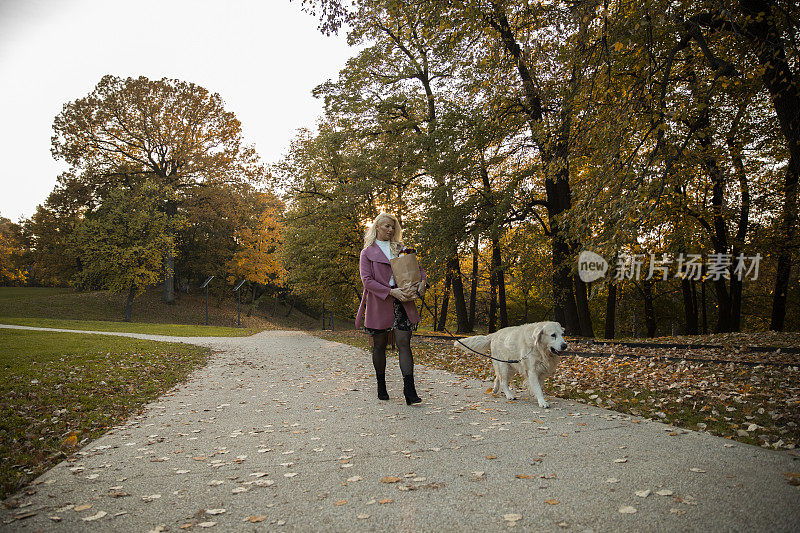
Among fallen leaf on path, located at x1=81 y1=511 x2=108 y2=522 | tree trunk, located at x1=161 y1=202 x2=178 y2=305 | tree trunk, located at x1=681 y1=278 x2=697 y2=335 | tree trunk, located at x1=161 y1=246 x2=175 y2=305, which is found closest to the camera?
fallen leaf on path, located at x1=81 y1=511 x2=108 y2=522

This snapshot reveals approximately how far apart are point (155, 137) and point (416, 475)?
3730cm

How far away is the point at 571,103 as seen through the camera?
9352 mm

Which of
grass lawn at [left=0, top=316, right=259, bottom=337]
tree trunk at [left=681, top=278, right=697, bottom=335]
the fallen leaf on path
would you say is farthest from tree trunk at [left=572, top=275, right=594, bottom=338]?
grass lawn at [left=0, top=316, right=259, bottom=337]

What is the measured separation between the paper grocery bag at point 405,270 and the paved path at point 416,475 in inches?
62.0

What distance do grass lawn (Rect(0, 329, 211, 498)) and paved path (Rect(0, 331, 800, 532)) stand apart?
1.08 ft

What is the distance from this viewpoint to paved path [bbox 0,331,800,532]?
268 cm

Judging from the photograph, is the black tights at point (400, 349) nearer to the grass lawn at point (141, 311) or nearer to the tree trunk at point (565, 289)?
the tree trunk at point (565, 289)

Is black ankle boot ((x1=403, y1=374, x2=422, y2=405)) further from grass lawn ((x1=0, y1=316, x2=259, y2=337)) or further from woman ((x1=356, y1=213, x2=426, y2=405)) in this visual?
grass lawn ((x1=0, y1=316, x2=259, y2=337))

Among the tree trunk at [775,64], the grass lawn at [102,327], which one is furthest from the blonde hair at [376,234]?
the grass lawn at [102,327]

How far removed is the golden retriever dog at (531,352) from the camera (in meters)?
5.41

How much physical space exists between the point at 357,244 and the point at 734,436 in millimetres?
21099

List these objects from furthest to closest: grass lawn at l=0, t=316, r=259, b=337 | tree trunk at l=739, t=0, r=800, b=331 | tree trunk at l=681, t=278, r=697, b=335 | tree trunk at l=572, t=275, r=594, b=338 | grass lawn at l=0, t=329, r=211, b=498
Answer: tree trunk at l=681, t=278, r=697, b=335, grass lawn at l=0, t=316, r=259, b=337, tree trunk at l=572, t=275, r=594, b=338, tree trunk at l=739, t=0, r=800, b=331, grass lawn at l=0, t=329, r=211, b=498

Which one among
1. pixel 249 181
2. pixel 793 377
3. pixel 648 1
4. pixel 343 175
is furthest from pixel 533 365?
pixel 249 181

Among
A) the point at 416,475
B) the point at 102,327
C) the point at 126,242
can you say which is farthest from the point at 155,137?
the point at 416,475
